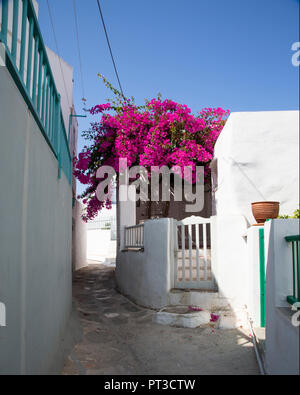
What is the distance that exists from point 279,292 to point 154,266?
13.6ft

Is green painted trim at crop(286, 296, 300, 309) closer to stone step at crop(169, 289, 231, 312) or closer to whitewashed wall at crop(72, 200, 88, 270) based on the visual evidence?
stone step at crop(169, 289, 231, 312)

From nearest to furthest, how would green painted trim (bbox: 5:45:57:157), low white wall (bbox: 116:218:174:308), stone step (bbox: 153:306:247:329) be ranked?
green painted trim (bbox: 5:45:57:157), stone step (bbox: 153:306:247:329), low white wall (bbox: 116:218:174:308)

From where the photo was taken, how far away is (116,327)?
5504 millimetres

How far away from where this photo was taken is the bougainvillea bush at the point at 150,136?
8.18 meters

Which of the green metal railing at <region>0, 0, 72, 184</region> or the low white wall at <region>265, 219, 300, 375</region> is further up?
the green metal railing at <region>0, 0, 72, 184</region>

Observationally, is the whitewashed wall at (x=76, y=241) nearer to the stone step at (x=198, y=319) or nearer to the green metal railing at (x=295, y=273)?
the stone step at (x=198, y=319)

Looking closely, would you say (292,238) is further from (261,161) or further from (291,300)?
(261,161)

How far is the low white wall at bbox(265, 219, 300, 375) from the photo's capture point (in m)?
2.31

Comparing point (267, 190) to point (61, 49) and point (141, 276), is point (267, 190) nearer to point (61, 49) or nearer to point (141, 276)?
point (141, 276)

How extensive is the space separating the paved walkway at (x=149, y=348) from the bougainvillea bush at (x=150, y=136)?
12.5 ft

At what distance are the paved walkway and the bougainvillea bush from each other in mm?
3817

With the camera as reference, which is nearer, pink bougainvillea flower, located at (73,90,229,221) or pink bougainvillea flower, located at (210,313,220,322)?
pink bougainvillea flower, located at (210,313,220,322)

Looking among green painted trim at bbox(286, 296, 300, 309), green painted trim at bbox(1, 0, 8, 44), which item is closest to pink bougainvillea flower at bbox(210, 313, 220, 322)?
green painted trim at bbox(286, 296, 300, 309)

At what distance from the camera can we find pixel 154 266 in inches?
258
